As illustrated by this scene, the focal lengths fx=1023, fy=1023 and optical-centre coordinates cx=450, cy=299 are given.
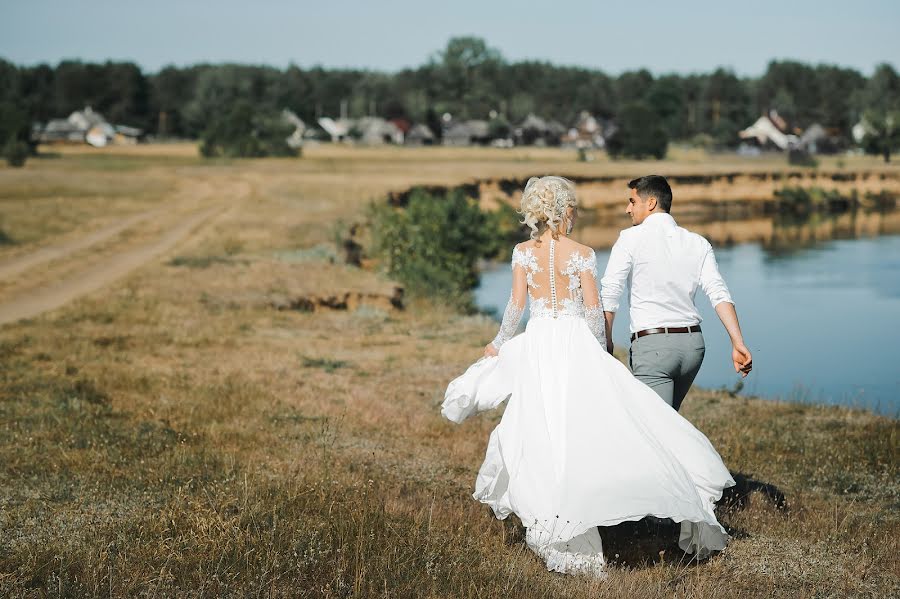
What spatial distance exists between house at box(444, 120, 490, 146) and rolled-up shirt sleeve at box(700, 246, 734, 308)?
136 metres

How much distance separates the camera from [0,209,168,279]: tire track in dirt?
21839 millimetres

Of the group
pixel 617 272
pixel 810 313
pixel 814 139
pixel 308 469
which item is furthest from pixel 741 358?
pixel 814 139

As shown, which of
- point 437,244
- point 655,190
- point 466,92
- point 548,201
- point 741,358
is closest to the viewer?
point 548,201

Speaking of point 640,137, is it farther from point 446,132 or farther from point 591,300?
point 591,300

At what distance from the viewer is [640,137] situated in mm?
96125

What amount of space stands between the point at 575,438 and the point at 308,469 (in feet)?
8.30

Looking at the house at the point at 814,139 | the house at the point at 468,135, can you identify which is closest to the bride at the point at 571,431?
the house at the point at 814,139

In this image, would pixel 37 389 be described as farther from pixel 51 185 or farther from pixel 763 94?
pixel 763 94

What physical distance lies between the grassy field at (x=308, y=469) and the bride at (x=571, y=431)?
1.04 feet

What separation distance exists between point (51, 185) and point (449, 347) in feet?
123

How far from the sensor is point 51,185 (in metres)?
Answer: 47.0

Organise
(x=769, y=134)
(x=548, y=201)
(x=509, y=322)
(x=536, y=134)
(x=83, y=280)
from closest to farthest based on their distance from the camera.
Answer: (x=548, y=201) → (x=509, y=322) → (x=83, y=280) → (x=769, y=134) → (x=536, y=134)

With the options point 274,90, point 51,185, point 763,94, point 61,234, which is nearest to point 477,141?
point 274,90

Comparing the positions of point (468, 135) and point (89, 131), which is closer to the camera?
point (468, 135)
